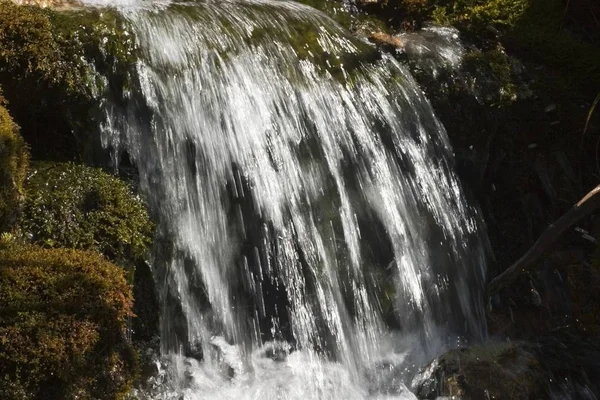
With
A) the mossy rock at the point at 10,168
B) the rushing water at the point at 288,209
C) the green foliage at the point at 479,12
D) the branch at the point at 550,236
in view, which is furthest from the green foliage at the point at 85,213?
the green foliage at the point at 479,12

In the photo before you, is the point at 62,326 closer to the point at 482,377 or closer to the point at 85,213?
the point at 85,213

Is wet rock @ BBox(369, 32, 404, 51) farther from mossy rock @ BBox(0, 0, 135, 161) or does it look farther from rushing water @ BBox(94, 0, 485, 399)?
mossy rock @ BBox(0, 0, 135, 161)

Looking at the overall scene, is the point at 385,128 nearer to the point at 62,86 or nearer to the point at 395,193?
the point at 395,193

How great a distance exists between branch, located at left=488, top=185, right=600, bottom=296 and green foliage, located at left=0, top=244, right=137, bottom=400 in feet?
9.11

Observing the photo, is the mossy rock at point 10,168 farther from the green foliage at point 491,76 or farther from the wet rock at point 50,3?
the green foliage at point 491,76

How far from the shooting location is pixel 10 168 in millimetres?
3990

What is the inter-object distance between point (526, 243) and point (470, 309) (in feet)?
2.85

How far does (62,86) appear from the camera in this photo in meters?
4.51

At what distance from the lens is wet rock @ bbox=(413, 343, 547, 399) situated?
15.4 ft

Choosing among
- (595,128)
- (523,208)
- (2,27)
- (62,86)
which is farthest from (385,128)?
(2,27)

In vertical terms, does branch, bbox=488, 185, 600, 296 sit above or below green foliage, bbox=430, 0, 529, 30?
below

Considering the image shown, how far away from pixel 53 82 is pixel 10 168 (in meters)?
0.76

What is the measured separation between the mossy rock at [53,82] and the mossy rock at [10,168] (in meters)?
0.28

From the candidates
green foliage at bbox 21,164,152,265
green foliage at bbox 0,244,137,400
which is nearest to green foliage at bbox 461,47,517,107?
green foliage at bbox 21,164,152,265
